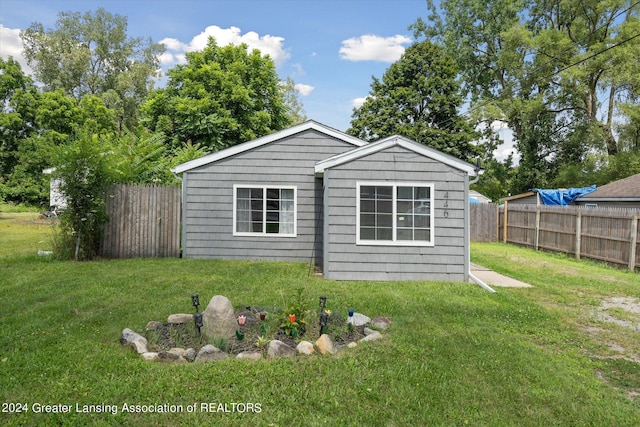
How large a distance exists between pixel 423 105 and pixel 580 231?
1654 centimetres

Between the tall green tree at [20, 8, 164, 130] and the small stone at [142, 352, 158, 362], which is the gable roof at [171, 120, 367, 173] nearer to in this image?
the small stone at [142, 352, 158, 362]

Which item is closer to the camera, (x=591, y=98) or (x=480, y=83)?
(x=591, y=98)

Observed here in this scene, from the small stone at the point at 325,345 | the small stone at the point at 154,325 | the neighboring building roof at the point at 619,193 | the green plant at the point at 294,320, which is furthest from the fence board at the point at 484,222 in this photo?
the small stone at the point at 154,325

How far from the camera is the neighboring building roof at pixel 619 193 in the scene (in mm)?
14227

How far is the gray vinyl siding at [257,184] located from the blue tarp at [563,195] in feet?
41.5

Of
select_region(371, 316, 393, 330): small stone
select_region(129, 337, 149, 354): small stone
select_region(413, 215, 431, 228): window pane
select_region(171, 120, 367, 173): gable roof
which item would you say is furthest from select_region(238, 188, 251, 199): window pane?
select_region(129, 337, 149, 354): small stone

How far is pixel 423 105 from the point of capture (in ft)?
88.4

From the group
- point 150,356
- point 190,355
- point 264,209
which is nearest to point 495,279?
point 264,209

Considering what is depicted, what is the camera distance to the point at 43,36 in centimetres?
3412

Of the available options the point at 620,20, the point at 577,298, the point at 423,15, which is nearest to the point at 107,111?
the point at 423,15

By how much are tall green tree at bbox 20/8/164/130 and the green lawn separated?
31915 millimetres

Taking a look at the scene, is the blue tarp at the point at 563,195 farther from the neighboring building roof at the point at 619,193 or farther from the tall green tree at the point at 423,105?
the tall green tree at the point at 423,105

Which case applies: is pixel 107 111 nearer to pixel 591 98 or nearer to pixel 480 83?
pixel 480 83

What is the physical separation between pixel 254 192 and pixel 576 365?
7.97m
